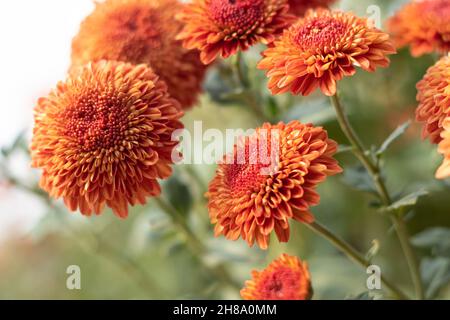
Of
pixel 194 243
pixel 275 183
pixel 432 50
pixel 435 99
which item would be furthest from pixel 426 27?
pixel 194 243

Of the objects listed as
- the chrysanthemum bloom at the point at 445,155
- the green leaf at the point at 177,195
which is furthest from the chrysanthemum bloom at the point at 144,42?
the chrysanthemum bloom at the point at 445,155

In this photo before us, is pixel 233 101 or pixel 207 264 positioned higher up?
pixel 233 101

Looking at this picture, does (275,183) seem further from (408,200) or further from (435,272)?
(435,272)

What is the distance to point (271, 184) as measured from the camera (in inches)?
19.4

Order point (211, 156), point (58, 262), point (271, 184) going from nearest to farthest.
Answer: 1. point (271, 184)
2. point (211, 156)
3. point (58, 262)

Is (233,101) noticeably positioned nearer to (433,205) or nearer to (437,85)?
(437,85)

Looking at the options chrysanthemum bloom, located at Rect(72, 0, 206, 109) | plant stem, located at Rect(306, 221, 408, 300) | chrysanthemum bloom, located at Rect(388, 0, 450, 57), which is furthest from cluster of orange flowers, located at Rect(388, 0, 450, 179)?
chrysanthemum bloom, located at Rect(72, 0, 206, 109)

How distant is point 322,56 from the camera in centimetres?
50

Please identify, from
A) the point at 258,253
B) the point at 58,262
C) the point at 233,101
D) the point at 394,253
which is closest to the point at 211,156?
the point at 233,101

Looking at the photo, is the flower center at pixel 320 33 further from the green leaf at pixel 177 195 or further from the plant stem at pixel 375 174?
the green leaf at pixel 177 195

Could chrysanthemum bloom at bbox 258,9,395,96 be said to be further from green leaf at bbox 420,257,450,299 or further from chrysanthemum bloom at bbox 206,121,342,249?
green leaf at bbox 420,257,450,299

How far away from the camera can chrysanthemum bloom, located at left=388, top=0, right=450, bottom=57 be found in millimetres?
616
